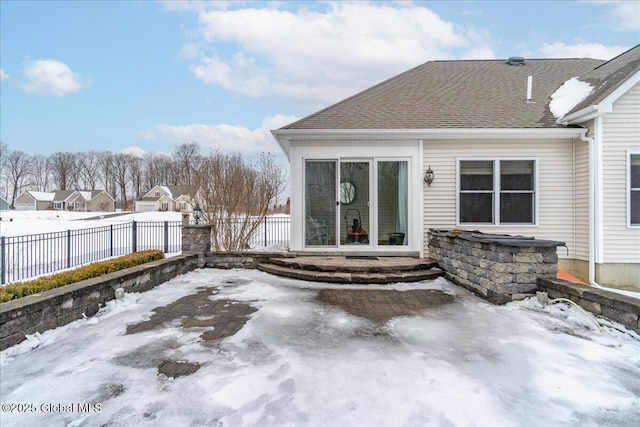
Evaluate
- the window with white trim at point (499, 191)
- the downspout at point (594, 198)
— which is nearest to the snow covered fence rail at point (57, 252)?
the window with white trim at point (499, 191)

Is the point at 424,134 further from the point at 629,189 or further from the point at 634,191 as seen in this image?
the point at 634,191

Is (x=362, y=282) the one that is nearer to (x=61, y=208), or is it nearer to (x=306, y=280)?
(x=306, y=280)

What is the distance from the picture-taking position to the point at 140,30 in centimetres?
957

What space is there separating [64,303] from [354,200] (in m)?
5.42

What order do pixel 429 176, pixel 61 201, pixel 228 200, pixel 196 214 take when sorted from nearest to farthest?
pixel 429 176, pixel 196 214, pixel 228 200, pixel 61 201

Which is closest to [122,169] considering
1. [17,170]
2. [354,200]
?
[17,170]

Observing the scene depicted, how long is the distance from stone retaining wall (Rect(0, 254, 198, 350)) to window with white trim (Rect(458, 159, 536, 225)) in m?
6.49

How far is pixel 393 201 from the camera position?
7469 millimetres

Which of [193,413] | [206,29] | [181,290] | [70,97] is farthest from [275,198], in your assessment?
[70,97]

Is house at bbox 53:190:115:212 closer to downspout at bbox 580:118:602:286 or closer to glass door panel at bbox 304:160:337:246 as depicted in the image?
glass door panel at bbox 304:160:337:246

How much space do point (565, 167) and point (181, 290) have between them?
818 cm

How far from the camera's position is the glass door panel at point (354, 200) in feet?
24.4

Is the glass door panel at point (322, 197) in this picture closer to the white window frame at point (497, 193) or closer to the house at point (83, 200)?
the white window frame at point (497, 193)

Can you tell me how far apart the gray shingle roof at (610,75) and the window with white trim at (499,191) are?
1.59m
